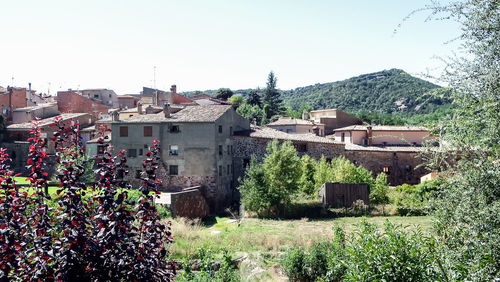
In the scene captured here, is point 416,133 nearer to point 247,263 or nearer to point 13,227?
point 247,263

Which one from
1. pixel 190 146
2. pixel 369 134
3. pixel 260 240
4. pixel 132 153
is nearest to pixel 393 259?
pixel 260 240

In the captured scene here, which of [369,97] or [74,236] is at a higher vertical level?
[369,97]

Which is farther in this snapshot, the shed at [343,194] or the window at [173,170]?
the window at [173,170]

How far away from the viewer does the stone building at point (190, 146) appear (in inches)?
1368

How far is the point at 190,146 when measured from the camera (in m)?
35.3

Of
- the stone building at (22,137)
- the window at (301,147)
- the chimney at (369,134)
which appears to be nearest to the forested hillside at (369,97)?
the chimney at (369,134)

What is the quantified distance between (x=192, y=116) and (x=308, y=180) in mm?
11771

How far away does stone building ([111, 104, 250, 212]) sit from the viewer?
34.8m

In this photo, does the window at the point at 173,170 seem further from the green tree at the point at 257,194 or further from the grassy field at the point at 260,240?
the grassy field at the point at 260,240

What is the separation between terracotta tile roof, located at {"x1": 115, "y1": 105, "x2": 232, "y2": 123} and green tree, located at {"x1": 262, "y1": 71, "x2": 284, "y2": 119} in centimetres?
4098

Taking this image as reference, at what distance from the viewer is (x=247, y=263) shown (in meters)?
14.2

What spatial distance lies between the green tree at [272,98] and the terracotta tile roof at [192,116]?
41.0m

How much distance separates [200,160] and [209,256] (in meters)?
24.0

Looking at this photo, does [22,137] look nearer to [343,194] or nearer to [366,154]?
[343,194]
